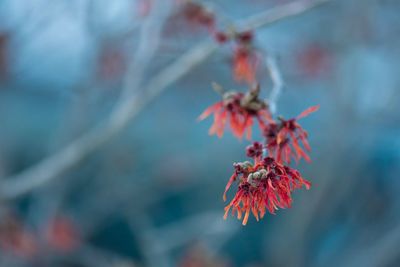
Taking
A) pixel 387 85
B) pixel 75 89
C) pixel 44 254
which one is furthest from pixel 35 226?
pixel 387 85

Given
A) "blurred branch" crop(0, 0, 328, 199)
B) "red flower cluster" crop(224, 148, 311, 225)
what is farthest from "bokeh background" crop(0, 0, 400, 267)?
"red flower cluster" crop(224, 148, 311, 225)

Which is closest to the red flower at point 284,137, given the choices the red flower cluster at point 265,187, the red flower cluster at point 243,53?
the red flower cluster at point 265,187

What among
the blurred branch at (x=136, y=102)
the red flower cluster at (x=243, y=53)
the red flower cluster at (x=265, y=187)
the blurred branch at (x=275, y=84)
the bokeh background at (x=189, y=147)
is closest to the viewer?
the red flower cluster at (x=265, y=187)

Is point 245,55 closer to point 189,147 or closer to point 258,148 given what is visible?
point 258,148

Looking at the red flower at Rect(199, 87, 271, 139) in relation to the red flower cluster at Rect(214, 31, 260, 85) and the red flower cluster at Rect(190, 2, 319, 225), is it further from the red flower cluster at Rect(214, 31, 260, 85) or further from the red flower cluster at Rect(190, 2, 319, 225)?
the red flower cluster at Rect(214, 31, 260, 85)

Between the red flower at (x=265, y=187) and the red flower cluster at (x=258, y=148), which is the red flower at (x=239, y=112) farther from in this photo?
the red flower at (x=265, y=187)

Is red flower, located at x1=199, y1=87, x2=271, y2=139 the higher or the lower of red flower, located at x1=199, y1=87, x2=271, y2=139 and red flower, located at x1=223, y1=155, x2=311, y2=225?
the higher
